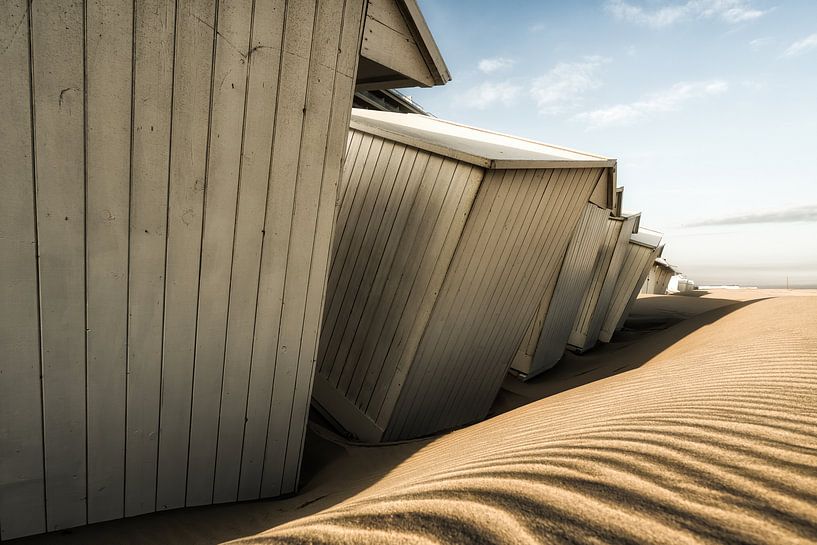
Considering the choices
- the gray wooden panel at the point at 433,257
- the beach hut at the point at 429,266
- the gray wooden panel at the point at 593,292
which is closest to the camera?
the gray wooden panel at the point at 433,257

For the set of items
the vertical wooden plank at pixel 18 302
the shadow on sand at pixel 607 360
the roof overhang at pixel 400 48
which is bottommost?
the shadow on sand at pixel 607 360

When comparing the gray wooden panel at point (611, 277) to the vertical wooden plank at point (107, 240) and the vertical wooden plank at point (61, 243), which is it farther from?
the vertical wooden plank at point (61, 243)

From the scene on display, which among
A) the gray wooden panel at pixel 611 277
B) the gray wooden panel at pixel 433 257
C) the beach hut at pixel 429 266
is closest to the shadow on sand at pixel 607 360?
the gray wooden panel at pixel 611 277

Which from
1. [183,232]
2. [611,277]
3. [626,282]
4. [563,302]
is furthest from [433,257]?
[626,282]

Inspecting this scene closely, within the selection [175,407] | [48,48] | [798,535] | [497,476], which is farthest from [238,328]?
[798,535]

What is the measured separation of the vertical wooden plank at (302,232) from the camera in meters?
2.56

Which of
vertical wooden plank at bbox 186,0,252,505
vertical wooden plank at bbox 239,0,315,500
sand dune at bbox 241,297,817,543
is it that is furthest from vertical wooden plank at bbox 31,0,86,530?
sand dune at bbox 241,297,817,543

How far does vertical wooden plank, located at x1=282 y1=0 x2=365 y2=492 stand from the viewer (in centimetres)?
263

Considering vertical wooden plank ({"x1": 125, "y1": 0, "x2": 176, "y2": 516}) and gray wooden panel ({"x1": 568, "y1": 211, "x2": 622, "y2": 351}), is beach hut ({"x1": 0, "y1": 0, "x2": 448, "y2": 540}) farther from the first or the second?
gray wooden panel ({"x1": 568, "y1": 211, "x2": 622, "y2": 351})

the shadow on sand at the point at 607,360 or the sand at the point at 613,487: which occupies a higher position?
the sand at the point at 613,487

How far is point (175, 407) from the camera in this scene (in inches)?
95.9

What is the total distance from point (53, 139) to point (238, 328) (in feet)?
4.18

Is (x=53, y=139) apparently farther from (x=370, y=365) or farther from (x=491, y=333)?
(x=491, y=333)

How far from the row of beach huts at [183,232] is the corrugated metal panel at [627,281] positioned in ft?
24.4
